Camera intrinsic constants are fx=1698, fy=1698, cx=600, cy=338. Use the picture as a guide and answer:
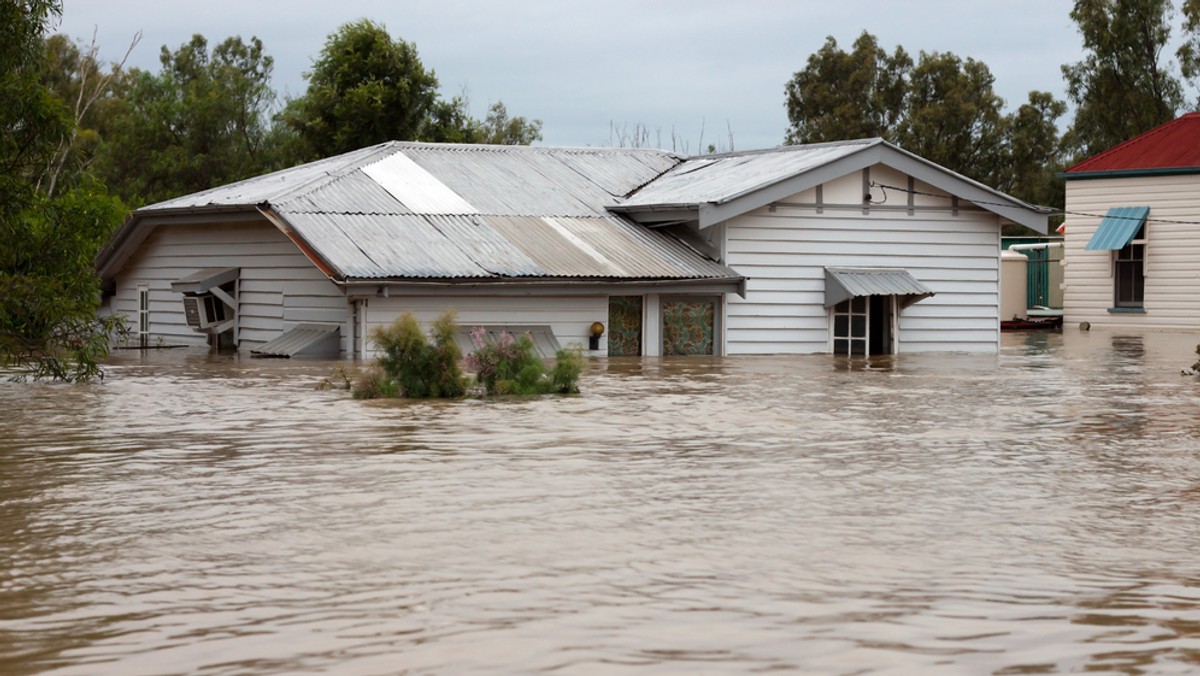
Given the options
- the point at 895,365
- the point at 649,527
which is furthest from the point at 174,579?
the point at 895,365

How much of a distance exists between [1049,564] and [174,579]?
5.20 metres

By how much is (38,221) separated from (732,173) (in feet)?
61.3

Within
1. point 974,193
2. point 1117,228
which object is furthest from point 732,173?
point 1117,228

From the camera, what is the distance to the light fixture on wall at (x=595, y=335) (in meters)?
33.0

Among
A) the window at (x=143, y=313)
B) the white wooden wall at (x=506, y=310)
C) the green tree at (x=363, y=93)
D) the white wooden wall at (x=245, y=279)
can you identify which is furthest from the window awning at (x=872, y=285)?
the green tree at (x=363, y=93)

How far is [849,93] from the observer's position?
75.8 meters

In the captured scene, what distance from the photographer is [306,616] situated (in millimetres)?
8797

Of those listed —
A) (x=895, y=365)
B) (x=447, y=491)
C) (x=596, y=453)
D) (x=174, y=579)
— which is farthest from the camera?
(x=895, y=365)

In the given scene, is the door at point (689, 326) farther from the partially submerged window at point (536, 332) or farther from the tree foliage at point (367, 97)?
the tree foliage at point (367, 97)

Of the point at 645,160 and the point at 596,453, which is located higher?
the point at 645,160

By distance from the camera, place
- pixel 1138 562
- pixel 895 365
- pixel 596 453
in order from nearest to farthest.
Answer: pixel 1138 562
pixel 596 453
pixel 895 365

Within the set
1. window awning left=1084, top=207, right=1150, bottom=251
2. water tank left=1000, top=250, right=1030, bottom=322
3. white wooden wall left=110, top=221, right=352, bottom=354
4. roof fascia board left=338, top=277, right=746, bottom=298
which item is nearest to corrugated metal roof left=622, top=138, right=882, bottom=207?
roof fascia board left=338, top=277, right=746, bottom=298

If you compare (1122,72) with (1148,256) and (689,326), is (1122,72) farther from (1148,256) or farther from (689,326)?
(689,326)

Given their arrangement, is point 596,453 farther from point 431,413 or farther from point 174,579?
point 174,579
